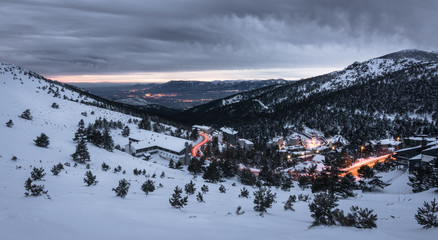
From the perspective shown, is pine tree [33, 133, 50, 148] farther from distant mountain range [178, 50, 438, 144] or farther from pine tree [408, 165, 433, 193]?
distant mountain range [178, 50, 438, 144]

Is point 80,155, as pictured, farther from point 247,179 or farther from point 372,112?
point 372,112

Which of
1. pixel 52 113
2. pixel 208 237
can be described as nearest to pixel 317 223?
pixel 208 237

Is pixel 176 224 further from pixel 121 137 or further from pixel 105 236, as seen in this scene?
pixel 121 137

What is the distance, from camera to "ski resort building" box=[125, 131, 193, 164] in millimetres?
65812

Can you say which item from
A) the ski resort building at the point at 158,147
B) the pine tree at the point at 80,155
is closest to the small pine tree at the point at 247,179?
the ski resort building at the point at 158,147

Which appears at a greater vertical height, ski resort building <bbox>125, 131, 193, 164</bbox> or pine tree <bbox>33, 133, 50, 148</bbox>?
pine tree <bbox>33, 133, 50, 148</bbox>

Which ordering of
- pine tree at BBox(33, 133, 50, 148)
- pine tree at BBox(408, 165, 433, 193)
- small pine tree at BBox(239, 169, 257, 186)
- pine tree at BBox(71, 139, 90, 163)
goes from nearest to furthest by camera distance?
pine tree at BBox(408, 165, 433, 193) → pine tree at BBox(71, 139, 90, 163) → pine tree at BBox(33, 133, 50, 148) → small pine tree at BBox(239, 169, 257, 186)

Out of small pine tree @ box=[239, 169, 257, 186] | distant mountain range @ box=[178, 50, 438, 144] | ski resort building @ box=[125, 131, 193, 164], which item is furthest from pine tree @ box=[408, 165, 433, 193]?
distant mountain range @ box=[178, 50, 438, 144]

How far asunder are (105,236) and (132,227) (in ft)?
4.23

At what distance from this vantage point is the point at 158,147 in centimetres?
7200

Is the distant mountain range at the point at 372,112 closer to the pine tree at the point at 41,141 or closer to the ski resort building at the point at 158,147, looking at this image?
the ski resort building at the point at 158,147

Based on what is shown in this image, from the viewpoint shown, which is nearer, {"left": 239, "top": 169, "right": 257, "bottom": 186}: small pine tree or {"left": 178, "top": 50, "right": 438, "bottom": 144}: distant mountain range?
{"left": 239, "top": 169, "right": 257, "bottom": 186}: small pine tree

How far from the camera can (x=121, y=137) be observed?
75.4 metres

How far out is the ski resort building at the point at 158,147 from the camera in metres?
65.8
